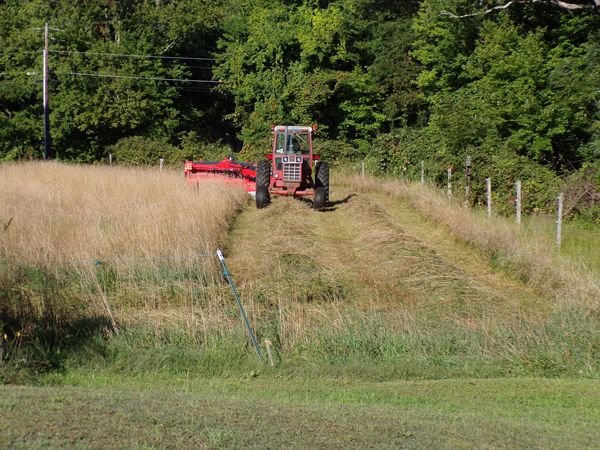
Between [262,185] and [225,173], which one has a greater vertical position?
[262,185]

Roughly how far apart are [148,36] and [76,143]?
7.68 m

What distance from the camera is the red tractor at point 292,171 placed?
2548 cm

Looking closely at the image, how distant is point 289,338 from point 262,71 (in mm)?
37712

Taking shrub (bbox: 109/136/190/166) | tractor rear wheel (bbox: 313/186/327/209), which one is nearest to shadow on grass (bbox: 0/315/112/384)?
tractor rear wheel (bbox: 313/186/327/209)

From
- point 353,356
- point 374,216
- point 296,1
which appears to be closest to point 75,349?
point 353,356

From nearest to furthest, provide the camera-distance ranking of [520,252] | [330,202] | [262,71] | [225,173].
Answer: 1. [520,252]
2. [330,202]
3. [225,173]
4. [262,71]

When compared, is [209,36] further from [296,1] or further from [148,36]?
[296,1]

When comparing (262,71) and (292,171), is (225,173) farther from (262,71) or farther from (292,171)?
(262,71)

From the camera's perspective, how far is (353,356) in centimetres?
1009

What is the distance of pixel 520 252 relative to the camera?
15945 millimetres

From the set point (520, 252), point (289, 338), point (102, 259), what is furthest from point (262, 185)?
point (289, 338)

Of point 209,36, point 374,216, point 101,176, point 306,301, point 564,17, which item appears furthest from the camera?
point 209,36

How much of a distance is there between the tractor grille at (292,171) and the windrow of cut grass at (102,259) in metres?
2.98

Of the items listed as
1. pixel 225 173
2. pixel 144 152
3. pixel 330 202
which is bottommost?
pixel 144 152
